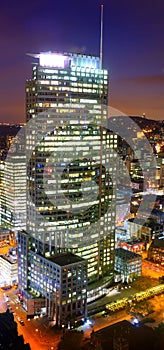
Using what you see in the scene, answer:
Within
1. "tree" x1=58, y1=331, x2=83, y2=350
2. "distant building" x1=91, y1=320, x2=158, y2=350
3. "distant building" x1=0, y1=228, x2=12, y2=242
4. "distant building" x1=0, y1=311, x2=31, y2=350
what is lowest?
"tree" x1=58, y1=331, x2=83, y2=350

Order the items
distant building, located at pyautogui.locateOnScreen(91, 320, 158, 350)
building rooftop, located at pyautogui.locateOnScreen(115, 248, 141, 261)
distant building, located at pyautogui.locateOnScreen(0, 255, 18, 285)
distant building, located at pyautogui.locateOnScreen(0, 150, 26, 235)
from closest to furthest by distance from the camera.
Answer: distant building, located at pyautogui.locateOnScreen(91, 320, 158, 350)
distant building, located at pyautogui.locateOnScreen(0, 255, 18, 285)
building rooftop, located at pyautogui.locateOnScreen(115, 248, 141, 261)
distant building, located at pyautogui.locateOnScreen(0, 150, 26, 235)

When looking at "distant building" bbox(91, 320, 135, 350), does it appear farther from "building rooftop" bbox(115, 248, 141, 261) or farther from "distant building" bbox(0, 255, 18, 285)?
"distant building" bbox(0, 255, 18, 285)

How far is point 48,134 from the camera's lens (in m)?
37.9

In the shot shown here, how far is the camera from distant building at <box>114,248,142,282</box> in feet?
148

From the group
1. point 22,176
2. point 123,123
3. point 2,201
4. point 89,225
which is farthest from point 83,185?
point 123,123

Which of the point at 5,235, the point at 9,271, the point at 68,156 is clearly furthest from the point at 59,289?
the point at 5,235

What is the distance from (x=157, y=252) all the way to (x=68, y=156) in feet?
68.5

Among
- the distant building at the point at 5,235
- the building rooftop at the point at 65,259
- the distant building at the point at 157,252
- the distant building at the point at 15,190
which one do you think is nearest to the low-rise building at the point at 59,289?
the building rooftop at the point at 65,259

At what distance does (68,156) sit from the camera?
39406mm

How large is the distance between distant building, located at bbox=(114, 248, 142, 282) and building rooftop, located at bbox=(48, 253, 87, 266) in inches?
357

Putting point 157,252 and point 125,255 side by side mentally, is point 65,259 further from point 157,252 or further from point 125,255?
point 157,252

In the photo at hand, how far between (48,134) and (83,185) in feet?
22.2

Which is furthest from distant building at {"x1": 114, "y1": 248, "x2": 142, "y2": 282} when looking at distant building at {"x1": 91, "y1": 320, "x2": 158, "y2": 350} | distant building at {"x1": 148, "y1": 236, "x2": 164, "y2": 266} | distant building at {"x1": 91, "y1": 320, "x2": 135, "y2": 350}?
distant building at {"x1": 91, "y1": 320, "x2": 158, "y2": 350}

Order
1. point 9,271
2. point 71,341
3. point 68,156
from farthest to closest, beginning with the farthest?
point 9,271, point 68,156, point 71,341
